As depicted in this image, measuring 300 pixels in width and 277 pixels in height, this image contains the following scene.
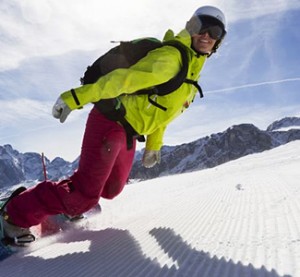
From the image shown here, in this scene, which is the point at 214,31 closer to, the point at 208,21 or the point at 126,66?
the point at 208,21

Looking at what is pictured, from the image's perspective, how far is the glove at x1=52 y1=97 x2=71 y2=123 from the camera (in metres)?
3.67

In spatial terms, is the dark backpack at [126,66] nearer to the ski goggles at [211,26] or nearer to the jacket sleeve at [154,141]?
the ski goggles at [211,26]

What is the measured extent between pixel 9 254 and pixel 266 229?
2341 millimetres

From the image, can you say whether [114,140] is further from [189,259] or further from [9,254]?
[189,259]

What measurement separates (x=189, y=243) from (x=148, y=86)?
1.43 metres

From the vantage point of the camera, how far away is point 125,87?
3.66 m

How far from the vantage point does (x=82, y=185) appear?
14.0 ft

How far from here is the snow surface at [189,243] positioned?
234cm

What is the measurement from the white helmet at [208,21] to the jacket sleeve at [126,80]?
69 cm

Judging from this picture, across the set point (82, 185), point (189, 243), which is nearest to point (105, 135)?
point (82, 185)

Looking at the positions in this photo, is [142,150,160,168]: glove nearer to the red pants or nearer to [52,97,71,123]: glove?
the red pants

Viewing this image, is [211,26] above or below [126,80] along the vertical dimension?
above

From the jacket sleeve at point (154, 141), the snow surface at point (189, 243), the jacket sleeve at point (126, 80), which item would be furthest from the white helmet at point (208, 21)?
the snow surface at point (189, 243)

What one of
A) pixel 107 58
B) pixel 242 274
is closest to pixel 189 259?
pixel 242 274
